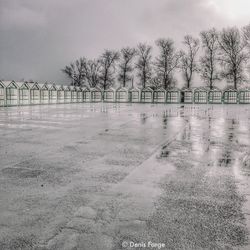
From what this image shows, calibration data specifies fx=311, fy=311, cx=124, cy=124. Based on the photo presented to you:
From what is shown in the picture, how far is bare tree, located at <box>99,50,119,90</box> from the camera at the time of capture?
7750 cm

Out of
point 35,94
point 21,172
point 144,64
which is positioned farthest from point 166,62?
point 21,172

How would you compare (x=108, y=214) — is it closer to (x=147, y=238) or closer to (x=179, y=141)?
(x=147, y=238)

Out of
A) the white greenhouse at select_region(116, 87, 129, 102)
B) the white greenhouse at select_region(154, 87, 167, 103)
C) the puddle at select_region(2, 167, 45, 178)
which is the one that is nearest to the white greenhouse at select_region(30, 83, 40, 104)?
the white greenhouse at select_region(116, 87, 129, 102)

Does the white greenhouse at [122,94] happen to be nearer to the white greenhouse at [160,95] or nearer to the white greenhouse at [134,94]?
the white greenhouse at [134,94]

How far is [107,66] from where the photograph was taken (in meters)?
78.2

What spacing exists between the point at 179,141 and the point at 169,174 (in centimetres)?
494

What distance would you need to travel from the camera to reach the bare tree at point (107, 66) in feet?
254

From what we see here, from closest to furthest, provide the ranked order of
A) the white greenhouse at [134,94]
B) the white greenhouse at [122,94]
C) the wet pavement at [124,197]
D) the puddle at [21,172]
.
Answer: the wet pavement at [124,197] < the puddle at [21,172] < the white greenhouse at [134,94] < the white greenhouse at [122,94]

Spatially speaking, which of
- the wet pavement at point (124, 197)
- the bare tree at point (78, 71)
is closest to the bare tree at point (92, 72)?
the bare tree at point (78, 71)

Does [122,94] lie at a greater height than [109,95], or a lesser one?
greater

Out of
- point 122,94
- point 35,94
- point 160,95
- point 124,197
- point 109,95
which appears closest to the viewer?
point 124,197

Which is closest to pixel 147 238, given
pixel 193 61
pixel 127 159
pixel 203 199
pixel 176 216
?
pixel 176 216

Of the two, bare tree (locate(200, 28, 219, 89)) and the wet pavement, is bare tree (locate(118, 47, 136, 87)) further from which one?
the wet pavement

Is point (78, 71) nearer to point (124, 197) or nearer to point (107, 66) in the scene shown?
point (107, 66)
